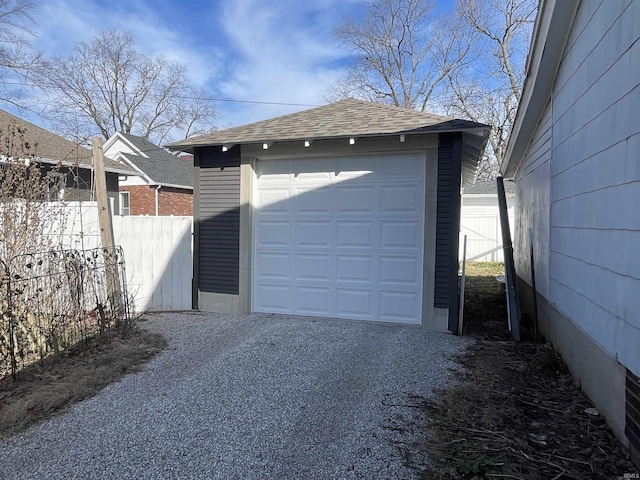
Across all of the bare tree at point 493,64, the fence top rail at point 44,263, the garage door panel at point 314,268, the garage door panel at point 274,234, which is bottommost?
the garage door panel at point 314,268

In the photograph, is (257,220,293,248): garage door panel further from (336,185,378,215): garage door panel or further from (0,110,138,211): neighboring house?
(0,110,138,211): neighboring house

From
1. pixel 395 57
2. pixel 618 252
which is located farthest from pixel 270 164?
pixel 395 57

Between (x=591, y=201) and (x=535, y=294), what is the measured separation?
2.94 metres

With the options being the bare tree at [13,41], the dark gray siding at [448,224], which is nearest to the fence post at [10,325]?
the dark gray siding at [448,224]

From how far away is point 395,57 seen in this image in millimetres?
23250

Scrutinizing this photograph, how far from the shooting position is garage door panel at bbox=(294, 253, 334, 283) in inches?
241

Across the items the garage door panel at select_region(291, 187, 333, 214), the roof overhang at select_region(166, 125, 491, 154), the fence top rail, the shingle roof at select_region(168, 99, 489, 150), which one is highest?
the shingle roof at select_region(168, 99, 489, 150)

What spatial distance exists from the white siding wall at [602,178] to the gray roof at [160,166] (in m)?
16.1

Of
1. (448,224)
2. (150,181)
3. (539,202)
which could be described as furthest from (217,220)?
(150,181)

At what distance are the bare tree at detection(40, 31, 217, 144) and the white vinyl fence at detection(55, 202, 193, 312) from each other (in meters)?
20.7

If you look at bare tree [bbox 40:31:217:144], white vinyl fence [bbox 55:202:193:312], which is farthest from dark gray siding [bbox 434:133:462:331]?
bare tree [bbox 40:31:217:144]

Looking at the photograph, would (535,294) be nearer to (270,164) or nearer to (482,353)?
(482,353)

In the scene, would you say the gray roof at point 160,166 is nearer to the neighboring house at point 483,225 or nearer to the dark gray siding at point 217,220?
the dark gray siding at point 217,220

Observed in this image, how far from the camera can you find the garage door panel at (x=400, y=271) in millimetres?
5672
